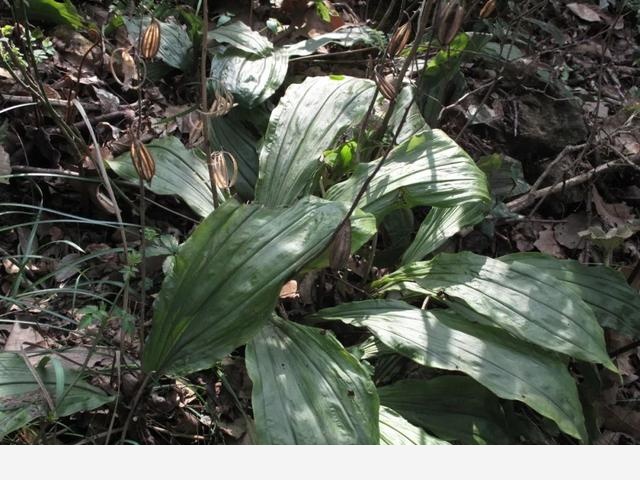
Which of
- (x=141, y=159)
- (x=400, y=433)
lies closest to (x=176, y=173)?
(x=141, y=159)

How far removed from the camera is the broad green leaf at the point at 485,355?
1.71 metres

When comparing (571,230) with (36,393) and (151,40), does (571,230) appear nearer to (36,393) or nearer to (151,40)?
(151,40)

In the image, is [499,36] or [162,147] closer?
[162,147]

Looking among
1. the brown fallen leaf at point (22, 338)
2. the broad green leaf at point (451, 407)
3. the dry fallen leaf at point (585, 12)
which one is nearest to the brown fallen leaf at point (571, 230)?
the broad green leaf at point (451, 407)

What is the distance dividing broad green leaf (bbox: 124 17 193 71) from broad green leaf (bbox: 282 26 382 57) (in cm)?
41

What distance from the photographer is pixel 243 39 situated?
2863 mm

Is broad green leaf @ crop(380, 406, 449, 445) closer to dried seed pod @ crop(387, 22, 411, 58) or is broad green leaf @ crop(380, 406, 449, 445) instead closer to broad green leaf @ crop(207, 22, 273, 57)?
dried seed pod @ crop(387, 22, 411, 58)

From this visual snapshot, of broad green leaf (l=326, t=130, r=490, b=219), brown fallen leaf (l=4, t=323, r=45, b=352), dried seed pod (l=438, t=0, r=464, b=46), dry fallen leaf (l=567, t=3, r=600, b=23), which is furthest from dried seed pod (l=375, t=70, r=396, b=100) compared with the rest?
dry fallen leaf (l=567, t=3, r=600, b=23)

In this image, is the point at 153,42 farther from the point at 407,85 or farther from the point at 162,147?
the point at 407,85

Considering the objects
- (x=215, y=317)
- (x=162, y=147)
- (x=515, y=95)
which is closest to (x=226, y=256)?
(x=215, y=317)

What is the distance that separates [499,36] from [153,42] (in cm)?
207

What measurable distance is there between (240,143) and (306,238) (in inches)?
41.2

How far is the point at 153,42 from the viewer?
159cm

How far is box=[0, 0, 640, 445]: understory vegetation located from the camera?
1662 millimetres
